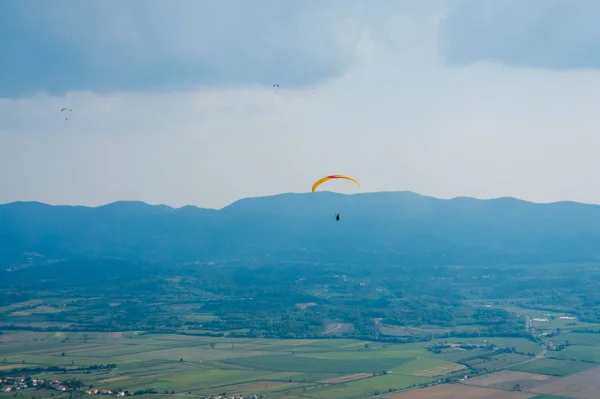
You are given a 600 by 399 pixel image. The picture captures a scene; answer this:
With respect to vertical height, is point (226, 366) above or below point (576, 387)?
above

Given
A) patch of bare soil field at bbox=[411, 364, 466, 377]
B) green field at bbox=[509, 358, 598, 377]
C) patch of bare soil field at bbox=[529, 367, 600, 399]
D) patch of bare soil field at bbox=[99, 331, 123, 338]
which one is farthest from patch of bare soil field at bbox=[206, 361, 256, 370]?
patch of bare soil field at bbox=[529, 367, 600, 399]

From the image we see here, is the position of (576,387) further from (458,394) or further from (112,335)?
(112,335)

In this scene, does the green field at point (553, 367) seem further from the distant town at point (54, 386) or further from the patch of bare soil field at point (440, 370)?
the distant town at point (54, 386)

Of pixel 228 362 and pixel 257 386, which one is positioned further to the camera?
pixel 228 362

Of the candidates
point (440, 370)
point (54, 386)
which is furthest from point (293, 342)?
point (54, 386)

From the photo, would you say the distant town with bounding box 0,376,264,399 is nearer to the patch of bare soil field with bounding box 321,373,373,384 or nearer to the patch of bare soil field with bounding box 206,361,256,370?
the patch of bare soil field with bounding box 321,373,373,384
